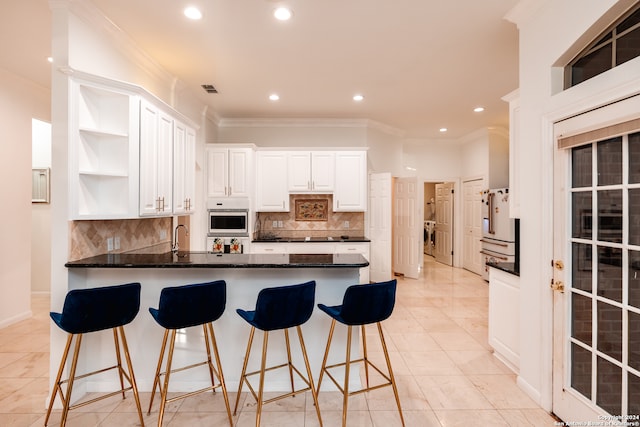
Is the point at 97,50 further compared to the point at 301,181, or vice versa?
the point at 301,181

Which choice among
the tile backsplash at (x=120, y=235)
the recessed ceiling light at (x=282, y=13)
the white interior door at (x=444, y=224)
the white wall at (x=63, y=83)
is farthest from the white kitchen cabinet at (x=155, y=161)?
the white interior door at (x=444, y=224)

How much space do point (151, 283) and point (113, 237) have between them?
0.71 metres

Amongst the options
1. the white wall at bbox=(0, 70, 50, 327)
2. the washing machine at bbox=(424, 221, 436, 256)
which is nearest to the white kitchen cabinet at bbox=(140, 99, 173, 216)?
the white wall at bbox=(0, 70, 50, 327)

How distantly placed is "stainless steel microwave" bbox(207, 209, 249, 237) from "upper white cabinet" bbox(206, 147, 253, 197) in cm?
31

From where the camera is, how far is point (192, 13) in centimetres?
275

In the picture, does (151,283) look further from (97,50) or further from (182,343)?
(97,50)

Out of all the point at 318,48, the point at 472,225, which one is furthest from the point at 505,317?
the point at 472,225

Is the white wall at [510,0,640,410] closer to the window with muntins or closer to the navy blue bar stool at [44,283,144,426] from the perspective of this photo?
the window with muntins

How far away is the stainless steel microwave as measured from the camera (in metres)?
5.27

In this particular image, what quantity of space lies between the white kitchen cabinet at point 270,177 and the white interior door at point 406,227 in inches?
95.7

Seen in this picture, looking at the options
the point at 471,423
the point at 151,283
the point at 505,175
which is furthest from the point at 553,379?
the point at 505,175

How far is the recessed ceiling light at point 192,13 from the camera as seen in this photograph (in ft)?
8.85

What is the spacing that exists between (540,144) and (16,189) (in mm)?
5475

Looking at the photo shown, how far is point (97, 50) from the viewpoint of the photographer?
2.74 m
